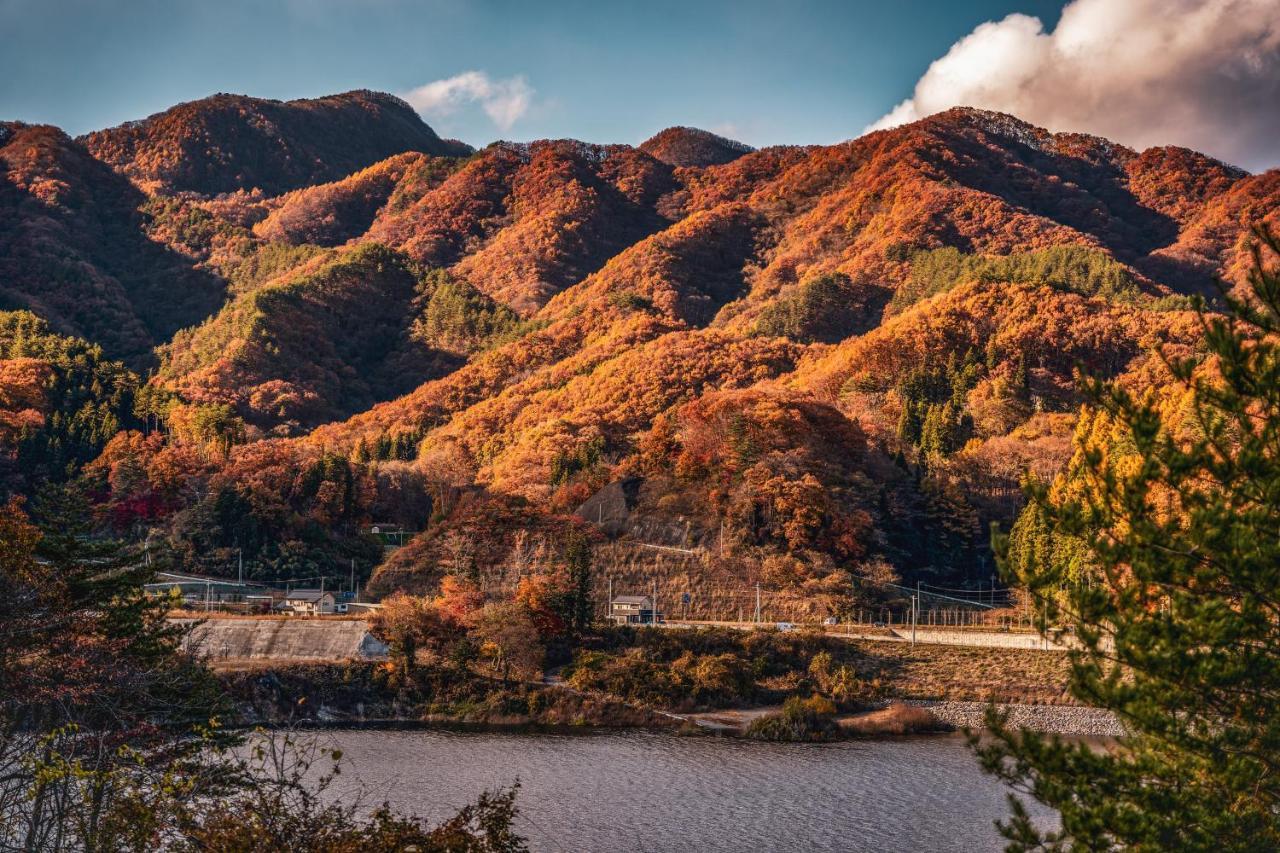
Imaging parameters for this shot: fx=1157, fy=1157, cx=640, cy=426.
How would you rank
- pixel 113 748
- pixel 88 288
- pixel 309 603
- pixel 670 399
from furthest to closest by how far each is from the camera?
pixel 88 288
pixel 670 399
pixel 309 603
pixel 113 748

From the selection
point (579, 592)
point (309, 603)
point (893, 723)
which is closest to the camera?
point (893, 723)

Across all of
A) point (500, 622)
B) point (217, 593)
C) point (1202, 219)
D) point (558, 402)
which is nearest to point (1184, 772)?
point (500, 622)

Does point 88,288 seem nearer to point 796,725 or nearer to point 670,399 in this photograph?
point 670,399

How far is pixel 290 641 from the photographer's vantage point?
200 ft

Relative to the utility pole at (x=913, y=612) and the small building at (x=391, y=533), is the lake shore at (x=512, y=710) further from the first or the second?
the small building at (x=391, y=533)

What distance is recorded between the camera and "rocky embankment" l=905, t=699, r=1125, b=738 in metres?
50.9

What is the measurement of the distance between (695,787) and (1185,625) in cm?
2675

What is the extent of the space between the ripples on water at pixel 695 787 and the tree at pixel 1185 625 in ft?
58.4

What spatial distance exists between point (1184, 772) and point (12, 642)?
1797 centimetres

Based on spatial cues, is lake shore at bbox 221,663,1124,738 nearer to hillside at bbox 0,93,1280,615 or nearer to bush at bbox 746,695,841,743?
bush at bbox 746,695,841,743

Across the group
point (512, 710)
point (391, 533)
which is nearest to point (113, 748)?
point (512, 710)

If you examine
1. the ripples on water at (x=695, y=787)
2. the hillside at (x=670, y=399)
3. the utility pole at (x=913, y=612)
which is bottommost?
the ripples on water at (x=695, y=787)

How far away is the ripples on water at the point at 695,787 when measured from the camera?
32.5 meters

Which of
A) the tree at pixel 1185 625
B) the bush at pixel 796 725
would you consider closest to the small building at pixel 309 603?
the bush at pixel 796 725
